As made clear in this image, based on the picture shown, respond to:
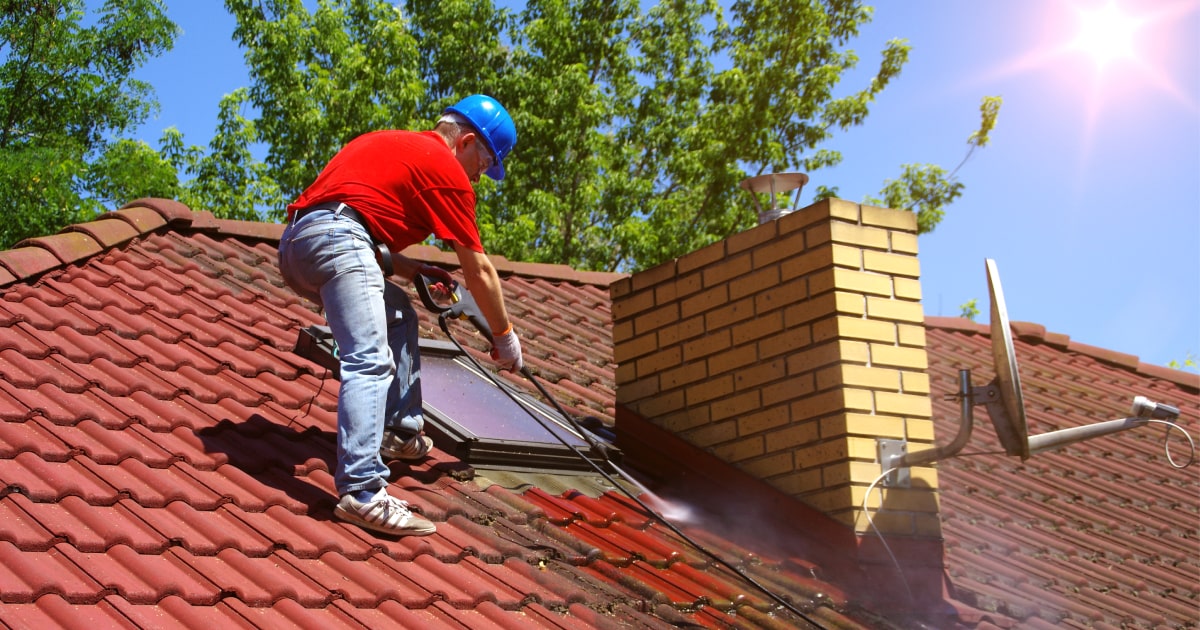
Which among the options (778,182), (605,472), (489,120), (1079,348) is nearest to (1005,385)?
(778,182)

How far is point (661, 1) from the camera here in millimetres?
23109

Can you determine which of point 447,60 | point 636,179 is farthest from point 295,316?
point 447,60

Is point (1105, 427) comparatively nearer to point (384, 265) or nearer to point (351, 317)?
point (384, 265)

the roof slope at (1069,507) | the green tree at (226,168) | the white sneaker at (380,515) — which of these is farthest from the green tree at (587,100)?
the white sneaker at (380,515)

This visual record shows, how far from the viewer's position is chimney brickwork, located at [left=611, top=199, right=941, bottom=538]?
4.88 metres

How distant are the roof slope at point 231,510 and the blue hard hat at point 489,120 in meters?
1.25

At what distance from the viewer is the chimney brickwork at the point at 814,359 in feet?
16.0

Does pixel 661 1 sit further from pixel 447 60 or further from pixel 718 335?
pixel 718 335

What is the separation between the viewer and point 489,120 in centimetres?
459

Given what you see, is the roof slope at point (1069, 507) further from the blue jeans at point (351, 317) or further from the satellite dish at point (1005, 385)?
the blue jeans at point (351, 317)

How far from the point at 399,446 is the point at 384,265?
0.70 metres

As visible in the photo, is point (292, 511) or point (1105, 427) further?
point (1105, 427)

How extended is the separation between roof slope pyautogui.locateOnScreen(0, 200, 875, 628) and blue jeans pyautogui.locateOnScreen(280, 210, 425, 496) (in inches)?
9.8

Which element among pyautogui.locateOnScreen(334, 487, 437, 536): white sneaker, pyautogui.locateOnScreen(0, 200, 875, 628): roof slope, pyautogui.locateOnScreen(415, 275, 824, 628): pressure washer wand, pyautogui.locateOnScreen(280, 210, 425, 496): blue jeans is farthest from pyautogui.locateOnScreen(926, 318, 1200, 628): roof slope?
pyautogui.locateOnScreen(280, 210, 425, 496): blue jeans
